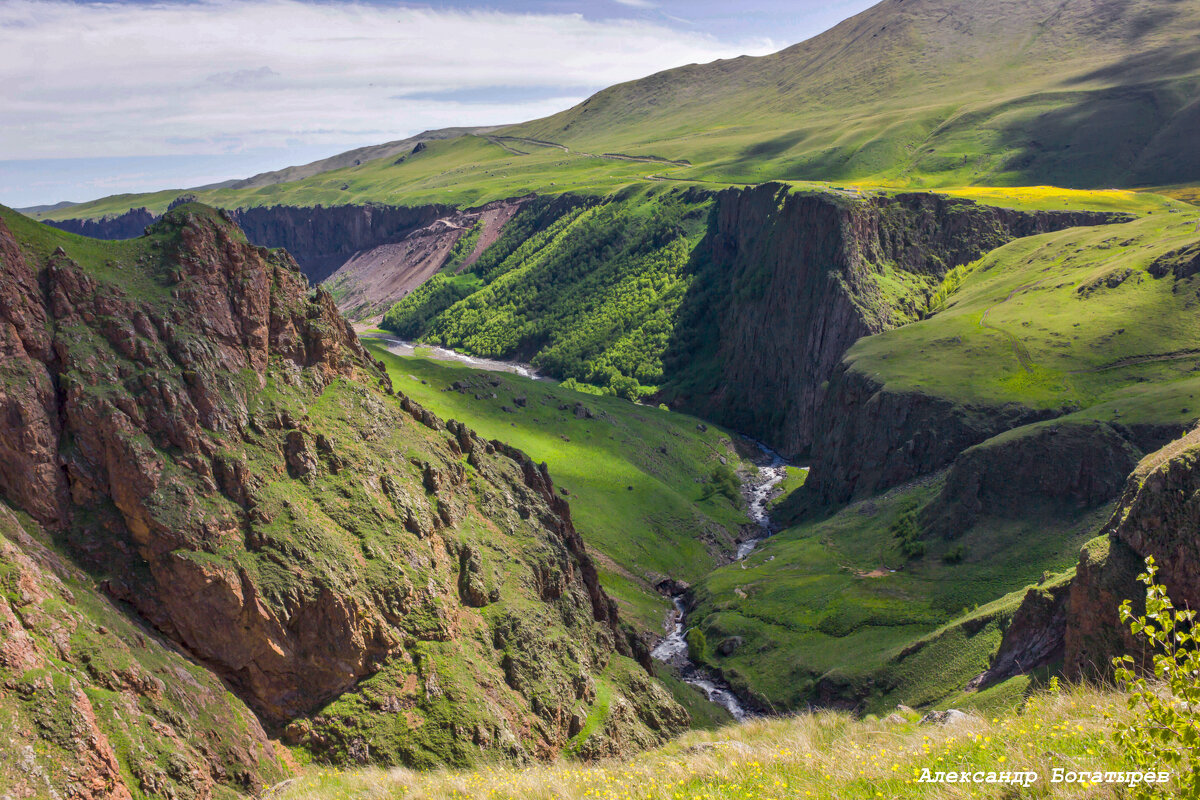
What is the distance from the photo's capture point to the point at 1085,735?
712 inches

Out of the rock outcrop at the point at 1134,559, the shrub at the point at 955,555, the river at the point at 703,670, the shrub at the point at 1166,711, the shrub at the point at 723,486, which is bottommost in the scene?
the river at the point at 703,670

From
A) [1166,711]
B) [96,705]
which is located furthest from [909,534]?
[1166,711]

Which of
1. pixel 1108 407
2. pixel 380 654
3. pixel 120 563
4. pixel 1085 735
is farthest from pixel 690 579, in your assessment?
pixel 1085 735

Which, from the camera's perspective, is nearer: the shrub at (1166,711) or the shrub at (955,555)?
the shrub at (1166,711)

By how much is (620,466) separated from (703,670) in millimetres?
53870

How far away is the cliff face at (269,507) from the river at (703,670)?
19.5m

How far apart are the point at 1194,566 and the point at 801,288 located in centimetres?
15023

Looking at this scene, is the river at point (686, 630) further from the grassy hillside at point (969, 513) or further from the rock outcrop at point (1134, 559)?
the rock outcrop at point (1134, 559)

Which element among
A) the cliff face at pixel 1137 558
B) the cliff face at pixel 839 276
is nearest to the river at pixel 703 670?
the cliff face at pixel 839 276

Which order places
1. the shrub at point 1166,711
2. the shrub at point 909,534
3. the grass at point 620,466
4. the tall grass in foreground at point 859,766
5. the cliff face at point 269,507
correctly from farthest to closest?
the grass at point 620,466, the shrub at point 909,534, the cliff face at point 269,507, the tall grass in foreground at point 859,766, the shrub at point 1166,711

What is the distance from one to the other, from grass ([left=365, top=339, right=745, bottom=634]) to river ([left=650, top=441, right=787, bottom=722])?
2.41 metres

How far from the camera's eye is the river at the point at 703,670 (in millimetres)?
87000

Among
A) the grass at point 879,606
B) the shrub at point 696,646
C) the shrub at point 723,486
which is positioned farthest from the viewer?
the shrub at point 723,486

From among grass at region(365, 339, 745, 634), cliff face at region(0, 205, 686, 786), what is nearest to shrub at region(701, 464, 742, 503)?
grass at region(365, 339, 745, 634)
